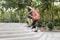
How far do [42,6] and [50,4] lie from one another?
2.00ft

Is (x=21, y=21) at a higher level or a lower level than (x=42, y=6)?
lower

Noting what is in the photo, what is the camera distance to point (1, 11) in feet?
62.3

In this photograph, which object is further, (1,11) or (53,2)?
(1,11)

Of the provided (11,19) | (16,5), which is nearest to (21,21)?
(11,19)

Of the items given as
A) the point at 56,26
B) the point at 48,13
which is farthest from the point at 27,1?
the point at 56,26

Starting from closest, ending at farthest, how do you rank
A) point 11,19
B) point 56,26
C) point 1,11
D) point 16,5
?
point 56,26
point 16,5
point 1,11
point 11,19

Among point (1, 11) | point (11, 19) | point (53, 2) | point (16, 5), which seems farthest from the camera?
point (11, 19)

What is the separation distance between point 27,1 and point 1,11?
6125mm

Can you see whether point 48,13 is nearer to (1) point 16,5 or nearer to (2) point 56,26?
(2) point 56,26

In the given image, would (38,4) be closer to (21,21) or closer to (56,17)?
(56,17)

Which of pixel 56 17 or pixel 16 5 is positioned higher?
pixel 16 5

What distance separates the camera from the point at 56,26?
12836 mm

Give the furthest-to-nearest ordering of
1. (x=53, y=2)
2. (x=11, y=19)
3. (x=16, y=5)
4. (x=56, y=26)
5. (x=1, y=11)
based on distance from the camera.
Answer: (x=11, y=19) < (x=1, y=11) < (x=16, y=5) < (x=53, y=2) < (x=56, y=26)

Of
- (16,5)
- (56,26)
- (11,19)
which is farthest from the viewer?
(11,19)
